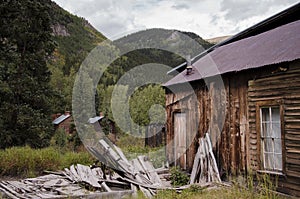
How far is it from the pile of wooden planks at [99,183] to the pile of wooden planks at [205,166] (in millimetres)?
1140

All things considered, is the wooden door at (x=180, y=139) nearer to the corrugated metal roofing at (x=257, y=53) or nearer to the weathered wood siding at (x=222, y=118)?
the weathered wood siding at (x=222, y=118)

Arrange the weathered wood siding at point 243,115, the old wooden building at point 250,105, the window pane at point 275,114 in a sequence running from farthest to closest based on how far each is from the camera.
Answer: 1. the window pane at point 275,114
2. the old wooden building at point 250,105
3. the weathered wood siding at point 243,115

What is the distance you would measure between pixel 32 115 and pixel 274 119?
12976mm

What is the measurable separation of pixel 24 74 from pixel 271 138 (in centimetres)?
1364

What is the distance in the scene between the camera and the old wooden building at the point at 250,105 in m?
7.56

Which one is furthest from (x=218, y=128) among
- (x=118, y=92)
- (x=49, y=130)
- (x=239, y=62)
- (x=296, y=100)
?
(x=118, y=92)

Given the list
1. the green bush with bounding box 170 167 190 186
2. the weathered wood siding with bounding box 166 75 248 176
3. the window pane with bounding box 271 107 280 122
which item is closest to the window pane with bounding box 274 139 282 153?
the window pane with bounding box 271 107 280 122

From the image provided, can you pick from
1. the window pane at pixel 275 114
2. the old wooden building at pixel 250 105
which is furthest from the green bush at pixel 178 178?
the window pane at pixel 275 114

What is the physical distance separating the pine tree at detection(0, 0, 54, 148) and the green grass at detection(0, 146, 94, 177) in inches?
133

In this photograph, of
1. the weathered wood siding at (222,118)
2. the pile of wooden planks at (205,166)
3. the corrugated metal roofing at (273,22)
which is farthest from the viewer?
the corrugated metal roofing at (273,22)

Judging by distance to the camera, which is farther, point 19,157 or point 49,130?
point 49,130

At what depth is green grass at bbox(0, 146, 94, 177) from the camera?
44.0 ft

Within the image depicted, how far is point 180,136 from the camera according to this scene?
1244 centimetres

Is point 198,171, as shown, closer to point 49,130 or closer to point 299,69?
point 299,69
